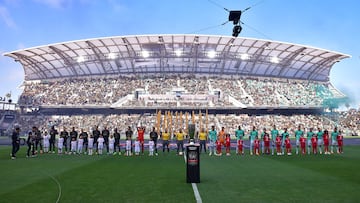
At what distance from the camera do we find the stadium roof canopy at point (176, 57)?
156 feet

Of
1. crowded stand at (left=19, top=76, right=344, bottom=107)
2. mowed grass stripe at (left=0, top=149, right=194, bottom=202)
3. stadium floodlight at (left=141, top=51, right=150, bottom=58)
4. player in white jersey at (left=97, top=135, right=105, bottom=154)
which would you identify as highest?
stadium floodlight at (left=141, top=51, right=150, bottom=58)

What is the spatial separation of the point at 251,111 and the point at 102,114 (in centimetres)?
2744

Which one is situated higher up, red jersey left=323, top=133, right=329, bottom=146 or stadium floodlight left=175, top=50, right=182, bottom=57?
stadium floodlight left=175, top=50, right=182, bottom=57

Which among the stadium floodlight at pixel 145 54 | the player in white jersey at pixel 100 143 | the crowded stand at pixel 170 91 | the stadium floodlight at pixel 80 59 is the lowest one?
the player in white jersey at pixel 100 143

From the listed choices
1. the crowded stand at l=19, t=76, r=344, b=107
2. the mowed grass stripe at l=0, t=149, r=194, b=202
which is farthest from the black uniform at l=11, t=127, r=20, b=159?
the crowded stand at l=19, t=76, r=344, b=107

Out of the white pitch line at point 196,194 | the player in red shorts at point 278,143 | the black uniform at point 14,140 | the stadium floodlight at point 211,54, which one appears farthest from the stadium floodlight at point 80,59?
the white pitch line at point 196,194

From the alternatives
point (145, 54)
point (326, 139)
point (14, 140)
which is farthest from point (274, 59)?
point (14, 140)

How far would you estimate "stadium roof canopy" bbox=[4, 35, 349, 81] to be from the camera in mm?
47469

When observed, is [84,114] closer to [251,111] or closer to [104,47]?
[104,47]

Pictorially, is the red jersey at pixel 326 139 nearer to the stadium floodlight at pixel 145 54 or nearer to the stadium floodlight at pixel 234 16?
the stadium floodlight at pixel 234 16

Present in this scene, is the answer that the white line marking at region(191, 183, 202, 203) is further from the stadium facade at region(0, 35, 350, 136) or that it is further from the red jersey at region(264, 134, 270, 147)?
the stadium facade at region(0, 35, 350, 136)

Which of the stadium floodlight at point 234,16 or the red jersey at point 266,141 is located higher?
the stadium floodlight at point 234,16

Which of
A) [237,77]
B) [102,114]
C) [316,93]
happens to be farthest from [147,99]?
[316,93]

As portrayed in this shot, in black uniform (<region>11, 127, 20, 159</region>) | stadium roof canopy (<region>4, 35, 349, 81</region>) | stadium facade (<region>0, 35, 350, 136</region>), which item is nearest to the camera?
black uniform (<region>11, 127, 20, 159</region>)
